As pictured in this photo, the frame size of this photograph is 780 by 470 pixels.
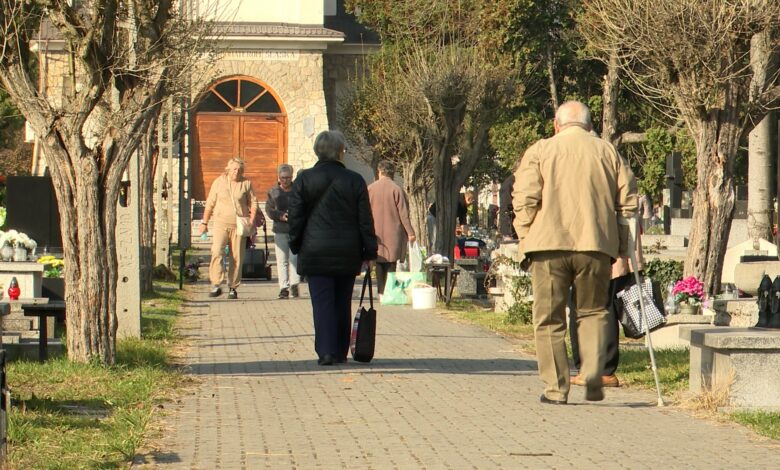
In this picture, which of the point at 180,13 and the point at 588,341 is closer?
the point at 588,341

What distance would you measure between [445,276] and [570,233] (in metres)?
11.4

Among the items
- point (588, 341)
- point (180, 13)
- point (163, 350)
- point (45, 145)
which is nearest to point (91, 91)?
point (45, 145)

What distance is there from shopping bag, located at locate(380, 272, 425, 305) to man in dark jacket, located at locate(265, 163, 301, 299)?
1.34 m

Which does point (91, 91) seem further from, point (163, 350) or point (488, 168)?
point (488, 168)

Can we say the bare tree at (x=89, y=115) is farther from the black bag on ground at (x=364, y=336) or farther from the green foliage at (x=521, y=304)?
the green foliage at (x=521, y=304)

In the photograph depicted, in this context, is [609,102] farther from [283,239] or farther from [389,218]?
[389,218]

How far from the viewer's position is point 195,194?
4941cm

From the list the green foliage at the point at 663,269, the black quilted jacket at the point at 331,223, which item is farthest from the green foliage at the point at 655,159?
the black quilted jacket at the point at 331,223

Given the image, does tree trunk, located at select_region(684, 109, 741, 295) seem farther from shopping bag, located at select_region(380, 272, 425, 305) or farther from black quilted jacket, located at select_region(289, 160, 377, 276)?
black quilted jacket, located at select_region(289, 160, 377, 276)

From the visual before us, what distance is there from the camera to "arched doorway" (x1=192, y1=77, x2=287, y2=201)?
49.9 meters

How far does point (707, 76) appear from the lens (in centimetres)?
1664

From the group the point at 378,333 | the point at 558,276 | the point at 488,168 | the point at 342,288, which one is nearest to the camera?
the point at 558,276

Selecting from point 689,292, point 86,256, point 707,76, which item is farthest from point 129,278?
point 707,76

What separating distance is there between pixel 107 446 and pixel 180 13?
20.2 feet
